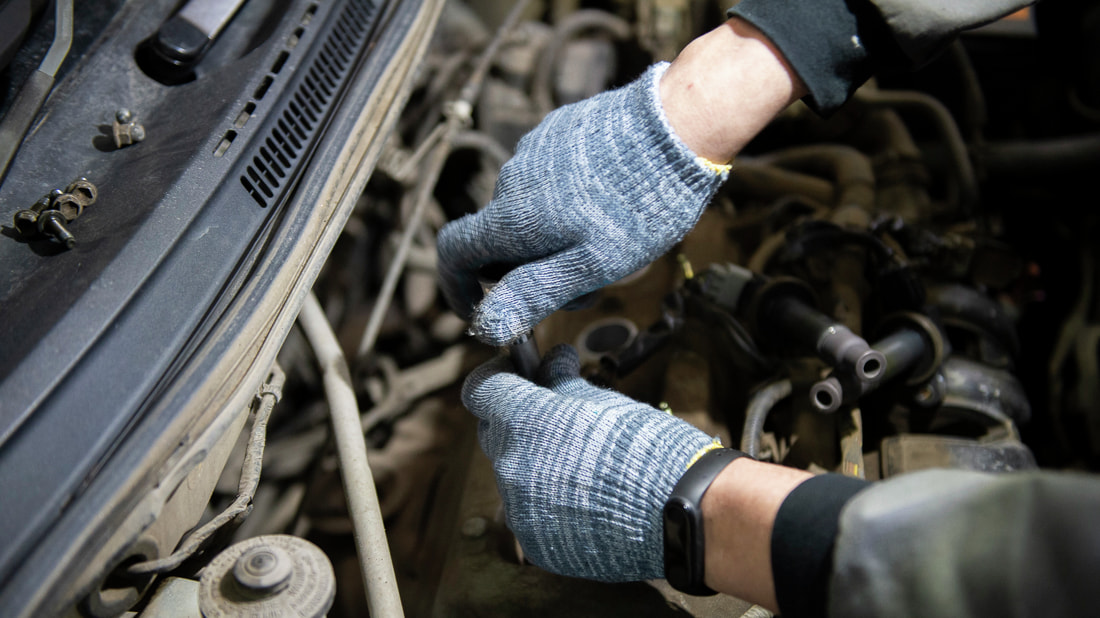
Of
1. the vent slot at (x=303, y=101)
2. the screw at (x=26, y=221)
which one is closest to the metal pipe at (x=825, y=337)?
the vent slot at (x=303, y=101)

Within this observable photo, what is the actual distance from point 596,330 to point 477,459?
1.05 feet

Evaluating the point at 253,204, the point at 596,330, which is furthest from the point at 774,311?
the point at 253,204

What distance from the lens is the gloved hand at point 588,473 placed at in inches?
27.5

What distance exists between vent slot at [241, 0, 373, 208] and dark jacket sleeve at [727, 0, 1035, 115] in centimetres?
57

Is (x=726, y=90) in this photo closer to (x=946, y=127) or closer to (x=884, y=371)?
(x=884, y=371)

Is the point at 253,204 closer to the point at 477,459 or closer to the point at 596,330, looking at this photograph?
the point at 477,459

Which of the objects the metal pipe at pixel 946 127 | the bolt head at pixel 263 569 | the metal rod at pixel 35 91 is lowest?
the metal pipe at pixel 946 127

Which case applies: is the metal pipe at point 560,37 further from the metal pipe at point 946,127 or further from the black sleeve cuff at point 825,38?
the black sleeve cuff at point 825,38

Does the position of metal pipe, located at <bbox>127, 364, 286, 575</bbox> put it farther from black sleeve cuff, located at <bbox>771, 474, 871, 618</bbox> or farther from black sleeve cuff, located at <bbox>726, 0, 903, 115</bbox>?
black sleeve cuff, located at <bbox>726, 0, 903, 115</bbox>

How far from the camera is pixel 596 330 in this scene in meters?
1.21

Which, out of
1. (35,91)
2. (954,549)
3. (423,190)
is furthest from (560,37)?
(954,549)

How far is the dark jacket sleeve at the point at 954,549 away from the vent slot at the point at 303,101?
73 centimetres

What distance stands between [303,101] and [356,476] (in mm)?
519

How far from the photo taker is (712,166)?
79 cm
